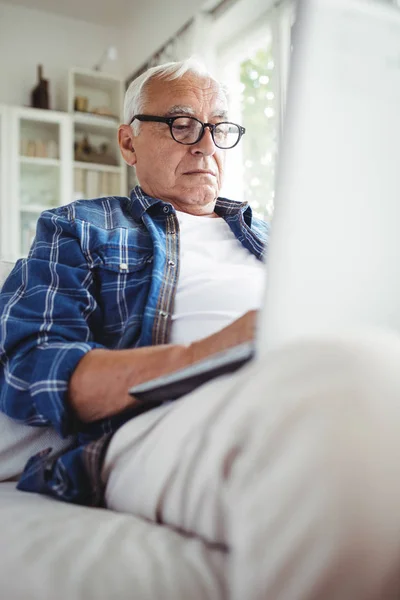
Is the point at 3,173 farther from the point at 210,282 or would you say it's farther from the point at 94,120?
the point at 210,282

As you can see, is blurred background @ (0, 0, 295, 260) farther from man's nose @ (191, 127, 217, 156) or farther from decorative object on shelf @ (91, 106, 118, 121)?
man's nose @ (191, 127, 217, 156)

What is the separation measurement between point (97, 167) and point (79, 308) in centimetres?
362

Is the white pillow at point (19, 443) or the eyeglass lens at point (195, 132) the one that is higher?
the eyeglass lens at point (195, 132)

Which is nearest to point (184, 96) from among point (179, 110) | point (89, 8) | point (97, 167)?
point (179, 110)

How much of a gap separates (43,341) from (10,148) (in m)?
3.53

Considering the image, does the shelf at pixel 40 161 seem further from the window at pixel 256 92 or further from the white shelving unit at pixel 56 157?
the window at pixel 256 92

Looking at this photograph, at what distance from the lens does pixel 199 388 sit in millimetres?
574

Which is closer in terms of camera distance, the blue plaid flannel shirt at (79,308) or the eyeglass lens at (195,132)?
the blue plaid flannel shirt at (79,308)

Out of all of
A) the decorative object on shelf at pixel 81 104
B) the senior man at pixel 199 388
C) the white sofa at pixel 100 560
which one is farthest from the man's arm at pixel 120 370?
the decorative object on shelf at pixel 81 104

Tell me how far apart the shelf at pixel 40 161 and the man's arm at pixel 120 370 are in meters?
3.63

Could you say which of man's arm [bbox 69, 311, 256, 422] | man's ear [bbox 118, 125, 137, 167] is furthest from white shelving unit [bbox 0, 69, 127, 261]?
man's arm [bbox 69, 311, 256, 422]

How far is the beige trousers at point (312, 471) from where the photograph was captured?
1.26 feet

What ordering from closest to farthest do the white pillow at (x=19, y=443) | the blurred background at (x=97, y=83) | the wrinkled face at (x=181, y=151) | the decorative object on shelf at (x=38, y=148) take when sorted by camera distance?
1. the white pillow at (x=19, y=443)
2. the wrinkled face at (x=181, y=151)
3. the blurred background at (x=97, y=83)
4. the decorative object on shelf at (x=38, y=148)

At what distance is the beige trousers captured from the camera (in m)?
0.38
